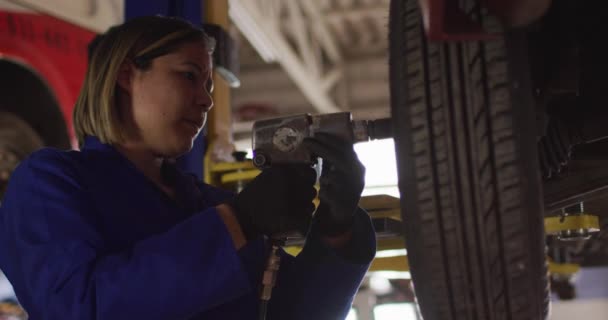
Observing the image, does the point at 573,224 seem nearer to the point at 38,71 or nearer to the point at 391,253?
the point at 391,253

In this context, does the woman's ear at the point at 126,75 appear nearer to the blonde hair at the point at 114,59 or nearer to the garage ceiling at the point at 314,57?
the blonde hair at the point at 114,59

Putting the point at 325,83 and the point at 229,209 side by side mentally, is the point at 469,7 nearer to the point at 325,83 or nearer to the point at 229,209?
the point at 229,209

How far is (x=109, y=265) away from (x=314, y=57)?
7.33 m

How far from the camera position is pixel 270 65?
964cm

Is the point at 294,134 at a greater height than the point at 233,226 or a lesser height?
greater

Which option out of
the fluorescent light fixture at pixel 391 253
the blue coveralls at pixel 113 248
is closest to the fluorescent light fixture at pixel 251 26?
the fluorescent light fixture at pixel 391 253

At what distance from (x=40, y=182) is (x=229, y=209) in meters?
0.27

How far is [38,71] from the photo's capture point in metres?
2.74

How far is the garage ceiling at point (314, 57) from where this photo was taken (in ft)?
22.3

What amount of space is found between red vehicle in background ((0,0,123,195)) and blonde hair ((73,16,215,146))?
5.41ft

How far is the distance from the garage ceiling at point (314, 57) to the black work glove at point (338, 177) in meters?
5.01

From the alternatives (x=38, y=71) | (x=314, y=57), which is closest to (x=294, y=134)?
(x=38, y=71)

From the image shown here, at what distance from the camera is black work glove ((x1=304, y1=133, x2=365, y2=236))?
1011 mm

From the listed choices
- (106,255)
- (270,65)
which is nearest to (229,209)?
(106,255)
